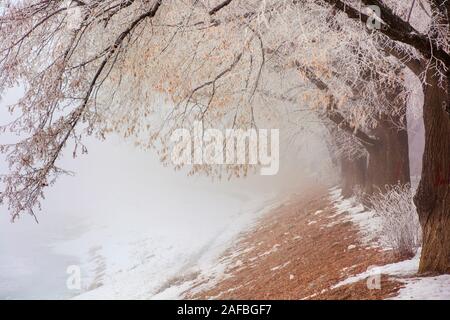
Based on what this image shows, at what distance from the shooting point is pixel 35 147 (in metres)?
5.85

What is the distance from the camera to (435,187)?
6.18 metres

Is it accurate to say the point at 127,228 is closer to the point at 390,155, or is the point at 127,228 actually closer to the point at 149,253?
the point at 149,253

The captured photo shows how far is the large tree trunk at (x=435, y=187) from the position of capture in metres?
6.09

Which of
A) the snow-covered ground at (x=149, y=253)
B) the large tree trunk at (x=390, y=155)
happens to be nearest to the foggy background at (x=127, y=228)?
the snow-covered ground at (x=149, y=253)

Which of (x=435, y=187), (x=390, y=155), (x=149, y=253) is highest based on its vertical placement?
(x=390, y=155)

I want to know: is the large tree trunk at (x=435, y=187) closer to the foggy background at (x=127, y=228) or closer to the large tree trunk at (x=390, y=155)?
the large tree trunk at (x=390, y=155)

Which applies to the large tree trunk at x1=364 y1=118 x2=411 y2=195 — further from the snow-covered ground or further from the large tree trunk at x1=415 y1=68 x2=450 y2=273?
the snow-covered ground

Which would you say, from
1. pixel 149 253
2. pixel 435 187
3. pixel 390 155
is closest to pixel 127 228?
pixel 149 253

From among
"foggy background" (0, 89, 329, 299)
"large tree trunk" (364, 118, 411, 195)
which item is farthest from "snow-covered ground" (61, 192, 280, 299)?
"large tree trunk" (364, 118, 411, 195)

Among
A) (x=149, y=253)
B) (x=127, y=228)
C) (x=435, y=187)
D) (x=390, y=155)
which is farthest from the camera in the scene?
(x=127, y=228)

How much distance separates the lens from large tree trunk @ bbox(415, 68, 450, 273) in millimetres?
6094
